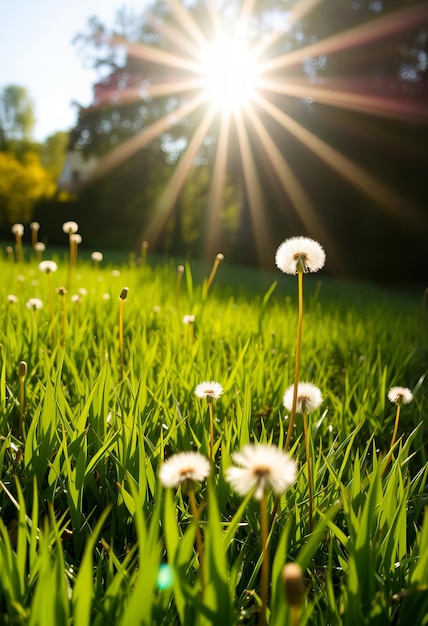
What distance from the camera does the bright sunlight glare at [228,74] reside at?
15930mm

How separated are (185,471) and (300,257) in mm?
479

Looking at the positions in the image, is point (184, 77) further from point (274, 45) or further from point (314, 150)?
point (314, 150)

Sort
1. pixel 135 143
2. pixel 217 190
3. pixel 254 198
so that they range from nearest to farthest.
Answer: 1. pixel 254 198
2. pixel 217 190
3. pixel 135 143

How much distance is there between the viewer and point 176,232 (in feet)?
74.6


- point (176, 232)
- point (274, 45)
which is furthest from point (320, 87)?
point (176, 232)

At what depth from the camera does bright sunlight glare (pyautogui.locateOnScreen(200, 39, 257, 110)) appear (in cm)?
1593

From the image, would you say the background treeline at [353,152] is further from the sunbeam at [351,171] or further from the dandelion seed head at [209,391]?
the dandelion seed head at [209,391]

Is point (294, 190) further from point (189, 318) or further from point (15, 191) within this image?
point (15, 191)

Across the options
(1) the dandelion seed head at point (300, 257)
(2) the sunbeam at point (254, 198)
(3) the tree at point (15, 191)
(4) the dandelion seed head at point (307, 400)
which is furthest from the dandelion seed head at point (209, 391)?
(3) the tree at point (15, 191)

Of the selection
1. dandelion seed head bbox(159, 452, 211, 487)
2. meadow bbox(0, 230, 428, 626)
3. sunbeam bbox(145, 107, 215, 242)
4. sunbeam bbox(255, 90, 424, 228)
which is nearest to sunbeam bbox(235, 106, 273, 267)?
sunbeam bbox(255, 90, 424, 228)

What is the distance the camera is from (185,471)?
0.66 m

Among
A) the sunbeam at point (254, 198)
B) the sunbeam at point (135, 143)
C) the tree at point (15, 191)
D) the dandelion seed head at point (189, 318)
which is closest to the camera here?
the dandelion seed head at point (189, 318)

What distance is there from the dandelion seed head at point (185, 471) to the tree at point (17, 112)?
177ft

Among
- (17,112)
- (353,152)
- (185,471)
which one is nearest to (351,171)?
(353,152)
